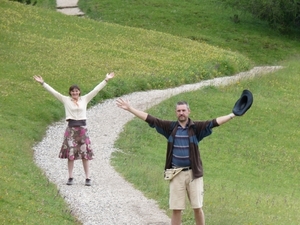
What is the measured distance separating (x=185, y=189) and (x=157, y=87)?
91.3ft

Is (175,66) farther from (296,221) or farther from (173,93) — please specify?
(296,221)

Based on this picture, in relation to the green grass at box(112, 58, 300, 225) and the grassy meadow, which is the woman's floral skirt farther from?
the green grass at box(112, 58, 300, 225)

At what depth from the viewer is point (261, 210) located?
766 inches

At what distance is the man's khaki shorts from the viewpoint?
47.6 feet

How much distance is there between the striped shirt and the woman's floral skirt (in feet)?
21.1

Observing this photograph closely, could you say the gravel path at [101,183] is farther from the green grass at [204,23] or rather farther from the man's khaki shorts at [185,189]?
the green grass at [204,23]

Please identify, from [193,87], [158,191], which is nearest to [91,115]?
[193,87]

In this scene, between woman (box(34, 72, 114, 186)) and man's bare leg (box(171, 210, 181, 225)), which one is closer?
man's bare leg (box(171, 210, 181, 225))

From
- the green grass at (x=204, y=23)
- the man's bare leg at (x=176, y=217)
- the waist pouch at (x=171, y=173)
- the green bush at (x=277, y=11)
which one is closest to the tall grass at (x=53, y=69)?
the man's bare leg at (x=176, y=217)

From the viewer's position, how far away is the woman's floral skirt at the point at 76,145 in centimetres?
2061

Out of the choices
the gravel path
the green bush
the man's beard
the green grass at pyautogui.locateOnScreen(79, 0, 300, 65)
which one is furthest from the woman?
the green bush

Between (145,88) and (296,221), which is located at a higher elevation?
(145,88)

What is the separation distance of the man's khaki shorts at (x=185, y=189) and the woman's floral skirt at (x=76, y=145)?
625 centimetres

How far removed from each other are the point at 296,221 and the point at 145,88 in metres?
23.1
